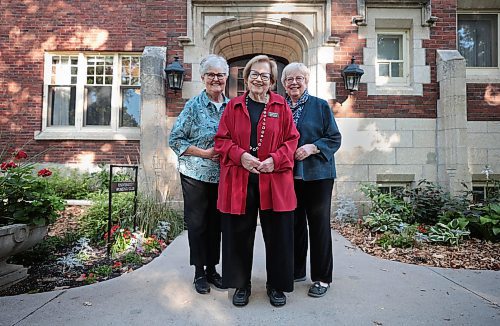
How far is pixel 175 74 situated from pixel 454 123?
496 centimetres

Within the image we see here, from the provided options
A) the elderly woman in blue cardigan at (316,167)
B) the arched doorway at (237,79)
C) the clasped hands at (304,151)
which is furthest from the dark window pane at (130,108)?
the clasped hands at (304,151)

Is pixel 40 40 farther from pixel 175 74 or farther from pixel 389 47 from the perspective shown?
pixel 389 47

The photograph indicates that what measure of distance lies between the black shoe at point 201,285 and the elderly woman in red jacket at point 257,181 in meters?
0.30

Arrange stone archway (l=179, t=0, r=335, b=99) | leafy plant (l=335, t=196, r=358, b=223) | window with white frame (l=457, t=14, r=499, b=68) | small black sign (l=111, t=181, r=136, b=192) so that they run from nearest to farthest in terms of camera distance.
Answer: small black sign (l=111, t=181, r=136, b=192), leafy plant (l=335, t=196, r=358, b=223), stone archway (l=179, t=0, r=335, b=99), window with white frame (l=457, t=14, r=499, b=68)

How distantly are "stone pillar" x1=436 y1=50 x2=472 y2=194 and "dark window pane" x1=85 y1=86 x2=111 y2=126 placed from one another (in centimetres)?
678

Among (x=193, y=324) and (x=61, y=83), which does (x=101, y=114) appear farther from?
(x=193, y=324)

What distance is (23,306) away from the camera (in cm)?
228

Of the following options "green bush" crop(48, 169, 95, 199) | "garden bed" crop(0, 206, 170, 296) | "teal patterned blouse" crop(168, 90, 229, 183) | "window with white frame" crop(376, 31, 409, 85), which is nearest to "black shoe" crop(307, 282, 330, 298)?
"teal patterned blouse" crop(168, 90, 229, 183)

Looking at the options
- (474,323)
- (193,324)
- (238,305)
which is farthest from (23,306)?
(474,323)

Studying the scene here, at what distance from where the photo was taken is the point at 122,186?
3.76 m

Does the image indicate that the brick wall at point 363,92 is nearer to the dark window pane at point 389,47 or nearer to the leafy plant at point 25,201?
the dark window pane at point 389,47

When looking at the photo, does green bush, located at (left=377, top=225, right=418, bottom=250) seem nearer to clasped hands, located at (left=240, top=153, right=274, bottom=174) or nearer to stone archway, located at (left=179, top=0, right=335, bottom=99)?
clasped hands, located at (left=240, top=153, right=274, bottom=174)

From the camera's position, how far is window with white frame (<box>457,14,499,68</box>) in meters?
6.83

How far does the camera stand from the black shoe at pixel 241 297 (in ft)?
7.32
